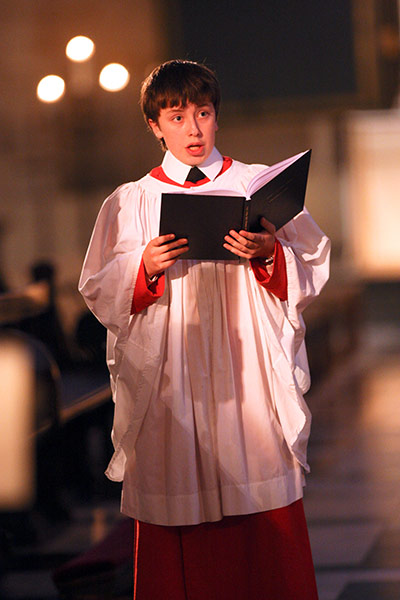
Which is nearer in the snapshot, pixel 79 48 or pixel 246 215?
pixel 246 215

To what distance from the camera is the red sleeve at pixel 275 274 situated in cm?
229

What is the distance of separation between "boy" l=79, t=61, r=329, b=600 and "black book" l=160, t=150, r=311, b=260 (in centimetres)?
10

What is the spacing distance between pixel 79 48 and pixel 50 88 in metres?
0.29

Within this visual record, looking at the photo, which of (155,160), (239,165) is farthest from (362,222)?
(239,165)

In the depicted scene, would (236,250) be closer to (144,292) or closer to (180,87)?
(144,292)

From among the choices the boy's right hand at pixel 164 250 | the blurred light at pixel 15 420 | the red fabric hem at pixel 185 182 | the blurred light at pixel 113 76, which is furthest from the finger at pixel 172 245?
the blurred light at pixel 113 76

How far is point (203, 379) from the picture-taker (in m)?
2.31

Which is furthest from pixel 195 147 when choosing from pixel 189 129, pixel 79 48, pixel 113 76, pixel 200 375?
pixel 113 76

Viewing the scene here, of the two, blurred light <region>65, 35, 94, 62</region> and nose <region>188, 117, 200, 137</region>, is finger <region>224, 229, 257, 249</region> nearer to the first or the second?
nose <region>188, 117, 200, 137</region>

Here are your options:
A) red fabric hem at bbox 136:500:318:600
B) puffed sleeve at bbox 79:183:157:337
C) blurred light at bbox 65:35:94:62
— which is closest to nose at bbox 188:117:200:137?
puffed sleeve at bbox 79:183:157:337

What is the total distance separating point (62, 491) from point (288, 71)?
3.23 m

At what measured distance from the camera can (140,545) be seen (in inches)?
94.6

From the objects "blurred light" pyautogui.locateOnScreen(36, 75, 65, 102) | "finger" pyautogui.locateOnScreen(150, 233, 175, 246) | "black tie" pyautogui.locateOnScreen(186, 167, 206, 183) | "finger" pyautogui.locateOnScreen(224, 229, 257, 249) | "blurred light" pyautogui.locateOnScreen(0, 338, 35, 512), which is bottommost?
"blurred light" pyautogui.locateOnScreen(0, 338, 35, 512)

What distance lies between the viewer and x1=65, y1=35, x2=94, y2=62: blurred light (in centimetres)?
490
